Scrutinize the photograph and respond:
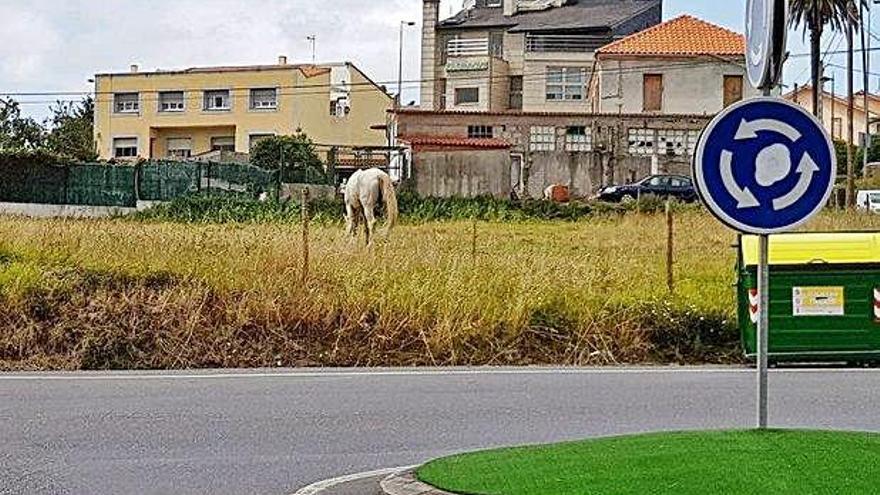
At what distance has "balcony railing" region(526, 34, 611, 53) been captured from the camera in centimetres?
7706

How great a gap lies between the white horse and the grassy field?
791 centimetres

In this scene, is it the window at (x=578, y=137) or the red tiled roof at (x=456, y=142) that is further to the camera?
the window at (x=578, y=137)

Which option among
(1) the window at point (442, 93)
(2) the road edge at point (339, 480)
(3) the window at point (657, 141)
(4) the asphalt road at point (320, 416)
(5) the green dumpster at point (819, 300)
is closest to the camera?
(2) the road edge at point (339, 480)

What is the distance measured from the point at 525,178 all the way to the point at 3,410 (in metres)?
42.1

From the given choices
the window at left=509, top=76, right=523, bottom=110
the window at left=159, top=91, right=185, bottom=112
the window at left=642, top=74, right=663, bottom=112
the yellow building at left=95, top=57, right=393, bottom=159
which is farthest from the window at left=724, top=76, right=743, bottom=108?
the window at left=159, top=91, right=185, bottom=112

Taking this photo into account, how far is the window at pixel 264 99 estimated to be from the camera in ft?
271

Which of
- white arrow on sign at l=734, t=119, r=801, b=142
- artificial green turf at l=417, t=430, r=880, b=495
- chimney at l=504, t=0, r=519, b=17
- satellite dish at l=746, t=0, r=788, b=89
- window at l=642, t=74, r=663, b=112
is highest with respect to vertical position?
chimney at l=504, t=0, r=519, b=17

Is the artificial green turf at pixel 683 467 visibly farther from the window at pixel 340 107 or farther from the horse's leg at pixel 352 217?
the window at pixel 340 107

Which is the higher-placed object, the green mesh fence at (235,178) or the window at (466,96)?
the window at (466,96)

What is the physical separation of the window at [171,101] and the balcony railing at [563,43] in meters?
21.5

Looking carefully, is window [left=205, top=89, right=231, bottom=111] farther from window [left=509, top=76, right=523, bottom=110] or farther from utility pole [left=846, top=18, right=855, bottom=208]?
utility pole [left=846, top=18, right=855, bottom=208]

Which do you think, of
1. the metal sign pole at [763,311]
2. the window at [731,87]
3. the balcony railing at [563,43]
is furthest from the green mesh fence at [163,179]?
the metal sign pole at [763,311]

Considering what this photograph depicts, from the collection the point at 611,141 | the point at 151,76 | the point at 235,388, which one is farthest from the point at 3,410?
the point at 151,76

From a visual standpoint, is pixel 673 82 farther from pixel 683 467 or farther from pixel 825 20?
→ pixel 683 467
